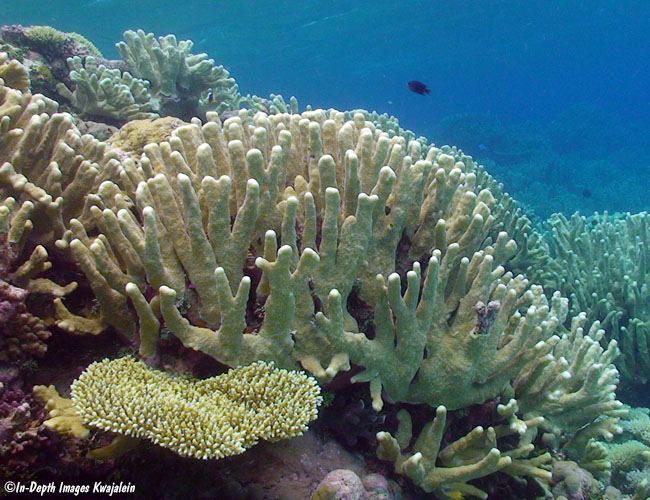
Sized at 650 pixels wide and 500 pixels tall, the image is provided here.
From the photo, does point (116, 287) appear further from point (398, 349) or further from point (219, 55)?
point (219, 55)

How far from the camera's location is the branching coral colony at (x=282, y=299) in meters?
2.51

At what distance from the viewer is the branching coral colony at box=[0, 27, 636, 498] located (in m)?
2.51

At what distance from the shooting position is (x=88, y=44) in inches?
327

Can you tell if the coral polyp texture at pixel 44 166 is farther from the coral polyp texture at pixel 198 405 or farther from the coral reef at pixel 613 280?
the coral reef at pixel 613 280

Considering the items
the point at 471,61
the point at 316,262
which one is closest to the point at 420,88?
the point at 316,262

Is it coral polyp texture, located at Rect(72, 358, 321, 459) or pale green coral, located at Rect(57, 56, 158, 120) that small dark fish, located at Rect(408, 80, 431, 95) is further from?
coral polyp texture, located at Rect(72, 358, 321, 459)

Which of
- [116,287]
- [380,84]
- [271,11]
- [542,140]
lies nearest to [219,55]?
[271,11]

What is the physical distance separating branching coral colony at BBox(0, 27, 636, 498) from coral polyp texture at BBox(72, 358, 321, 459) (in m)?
0.01

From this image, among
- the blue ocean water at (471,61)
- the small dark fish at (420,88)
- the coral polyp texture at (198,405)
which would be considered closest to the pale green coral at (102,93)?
the coral polyp texture at (198,405)

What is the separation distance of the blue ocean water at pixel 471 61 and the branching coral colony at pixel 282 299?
65.7 ft

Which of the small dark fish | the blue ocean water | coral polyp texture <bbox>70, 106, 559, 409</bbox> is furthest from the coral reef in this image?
the blue ocean water

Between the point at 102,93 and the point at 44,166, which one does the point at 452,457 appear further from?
the point at 102,93

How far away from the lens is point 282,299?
2.61m

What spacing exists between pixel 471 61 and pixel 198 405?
115 metres
